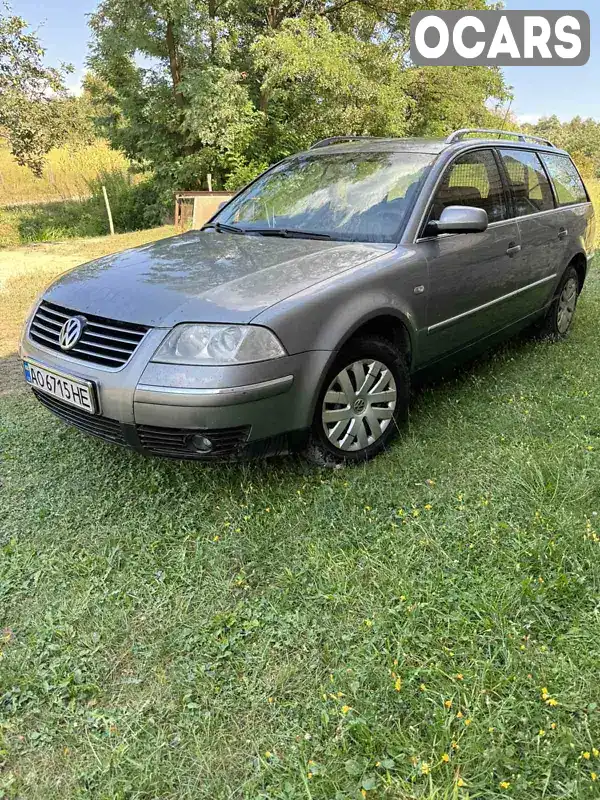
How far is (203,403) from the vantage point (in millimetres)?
2418

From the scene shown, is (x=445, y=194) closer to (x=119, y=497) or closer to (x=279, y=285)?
(x=279, y=285)

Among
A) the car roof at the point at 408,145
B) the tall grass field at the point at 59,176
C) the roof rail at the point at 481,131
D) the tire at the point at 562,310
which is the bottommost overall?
the tire at the point at 562,310

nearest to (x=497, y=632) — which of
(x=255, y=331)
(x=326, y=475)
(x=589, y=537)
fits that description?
(x=589, y=537)

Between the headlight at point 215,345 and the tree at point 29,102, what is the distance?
13.7 metres

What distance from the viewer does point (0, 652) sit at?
205 cm

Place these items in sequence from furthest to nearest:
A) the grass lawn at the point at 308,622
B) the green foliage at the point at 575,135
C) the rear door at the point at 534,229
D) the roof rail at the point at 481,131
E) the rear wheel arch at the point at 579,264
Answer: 1. the green foliage at the point at 575,135
2. the rear wheel arch at the point at 579,264
3. the rear door at the point at 534,229
4. the roof rail at the point at 481,131
5. the grass lawn at the point at 308,622

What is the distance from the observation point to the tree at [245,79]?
15.1m

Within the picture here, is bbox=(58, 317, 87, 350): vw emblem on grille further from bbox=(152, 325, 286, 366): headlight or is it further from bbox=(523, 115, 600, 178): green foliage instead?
bbox=(523, 115, 600, 178): green foliage

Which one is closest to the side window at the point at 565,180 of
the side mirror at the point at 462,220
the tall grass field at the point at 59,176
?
the side mirror at the point at 462,220

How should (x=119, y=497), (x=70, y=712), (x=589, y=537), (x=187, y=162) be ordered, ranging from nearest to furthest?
(x=70, y=712)
(x=589, y=537)
(x=119, y=497)
(x=187, y=162)

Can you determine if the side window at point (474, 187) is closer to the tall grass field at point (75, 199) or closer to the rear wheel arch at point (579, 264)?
the rear wheel arch at point (579, 264)

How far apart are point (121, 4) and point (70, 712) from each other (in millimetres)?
17058

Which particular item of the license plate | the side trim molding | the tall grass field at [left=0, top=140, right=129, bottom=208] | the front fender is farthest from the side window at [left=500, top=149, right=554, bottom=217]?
the tall grass field at [left=0, top=140, right=129, bottom=208]

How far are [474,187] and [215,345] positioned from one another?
219 centimetres
